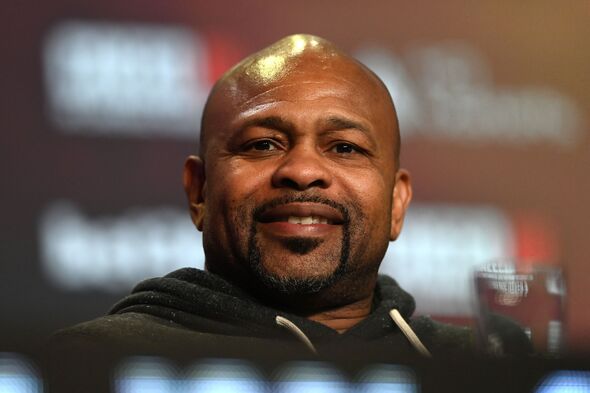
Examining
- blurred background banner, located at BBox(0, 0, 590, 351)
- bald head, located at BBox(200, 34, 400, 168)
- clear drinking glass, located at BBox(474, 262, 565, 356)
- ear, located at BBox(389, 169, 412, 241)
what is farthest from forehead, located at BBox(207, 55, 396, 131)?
blurred background banner, located at BBox(0, 0, 590, 351)

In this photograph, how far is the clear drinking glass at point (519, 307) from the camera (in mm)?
1323

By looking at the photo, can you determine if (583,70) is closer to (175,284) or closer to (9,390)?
(175,284)

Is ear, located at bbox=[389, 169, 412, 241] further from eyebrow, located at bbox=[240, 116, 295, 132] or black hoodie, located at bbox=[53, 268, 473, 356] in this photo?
eyebrow, located at bbox=[240, 116, 295, 132]

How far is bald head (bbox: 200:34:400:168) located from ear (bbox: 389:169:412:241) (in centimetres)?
7

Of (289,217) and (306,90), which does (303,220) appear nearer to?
(289,217)

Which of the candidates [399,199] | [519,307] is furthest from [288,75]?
[519,307]

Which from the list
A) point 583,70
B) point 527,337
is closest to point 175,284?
point 527,337

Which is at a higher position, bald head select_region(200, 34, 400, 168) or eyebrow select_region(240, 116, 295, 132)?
bald head select_region(200, 34, 400, 168)

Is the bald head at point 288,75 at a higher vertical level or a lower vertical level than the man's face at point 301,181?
higher

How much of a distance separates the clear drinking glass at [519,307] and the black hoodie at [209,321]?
26 centimetres

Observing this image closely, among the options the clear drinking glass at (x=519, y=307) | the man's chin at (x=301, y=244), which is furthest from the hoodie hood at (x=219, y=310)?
the clear drinking glass at (x=519, y=307)

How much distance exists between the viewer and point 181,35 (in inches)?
125

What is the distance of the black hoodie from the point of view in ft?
5.35

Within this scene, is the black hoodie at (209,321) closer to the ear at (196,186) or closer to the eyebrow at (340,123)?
the ear at (196,186)
